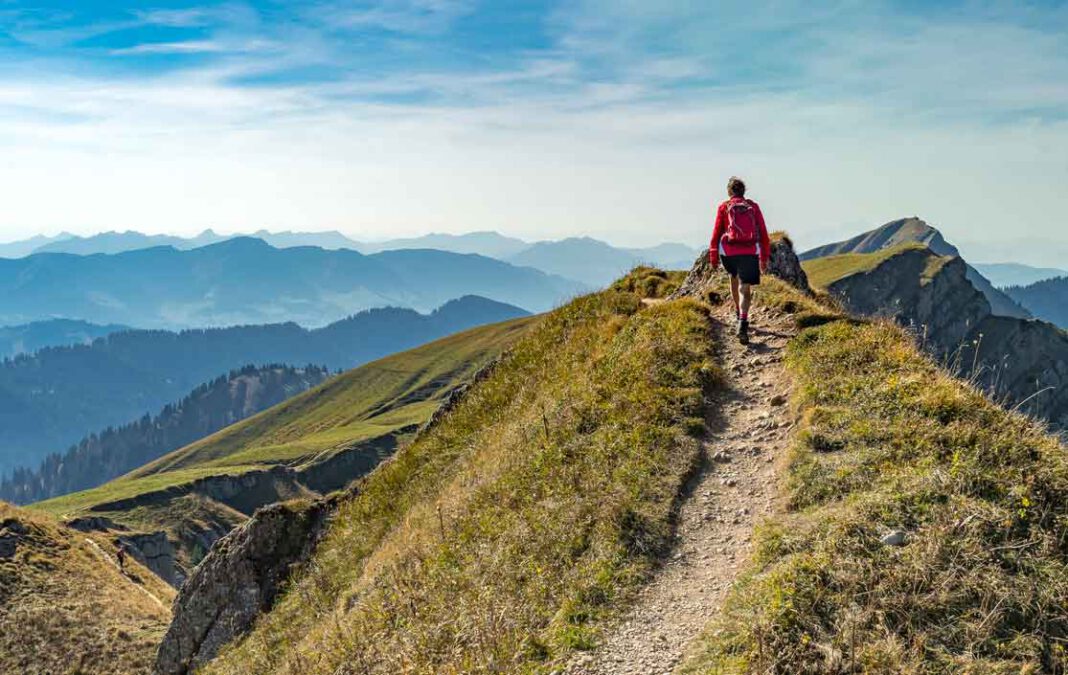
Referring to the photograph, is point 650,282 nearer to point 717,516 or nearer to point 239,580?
point 717,516

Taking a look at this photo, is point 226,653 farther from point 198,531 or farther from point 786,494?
point 198,531

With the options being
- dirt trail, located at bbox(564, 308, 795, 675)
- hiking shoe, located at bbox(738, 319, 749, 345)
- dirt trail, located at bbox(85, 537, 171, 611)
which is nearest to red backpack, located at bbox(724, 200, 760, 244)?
hiking shoe, located at bbox(738, 319, 749, 345)

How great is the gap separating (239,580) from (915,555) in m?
19.8

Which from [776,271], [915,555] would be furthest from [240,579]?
[915,555]

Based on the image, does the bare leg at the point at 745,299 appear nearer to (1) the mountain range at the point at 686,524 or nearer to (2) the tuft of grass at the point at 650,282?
(1) the mountain range at the point at 686,524

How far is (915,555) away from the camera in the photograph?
29.3ft

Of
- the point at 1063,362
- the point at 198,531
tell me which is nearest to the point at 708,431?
the point at 198,531

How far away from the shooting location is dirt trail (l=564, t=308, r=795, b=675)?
31.0 ft

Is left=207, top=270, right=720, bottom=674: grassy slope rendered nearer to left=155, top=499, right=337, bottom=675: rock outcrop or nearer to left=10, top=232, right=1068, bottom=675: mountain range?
left=10, top=232, right=1068, bottom=675: mountain range

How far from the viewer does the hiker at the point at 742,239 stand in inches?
699

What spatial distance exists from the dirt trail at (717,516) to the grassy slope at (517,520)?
0.40 metres

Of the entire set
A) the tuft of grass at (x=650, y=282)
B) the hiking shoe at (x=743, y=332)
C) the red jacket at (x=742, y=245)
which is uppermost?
the red jacket at (x=742, y=245)

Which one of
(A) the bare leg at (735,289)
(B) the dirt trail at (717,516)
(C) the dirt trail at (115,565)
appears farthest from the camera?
(C) the dirt trail at (115,565)

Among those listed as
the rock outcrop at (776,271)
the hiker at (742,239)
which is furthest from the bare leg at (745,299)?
the rock outcrop at (776,271)
